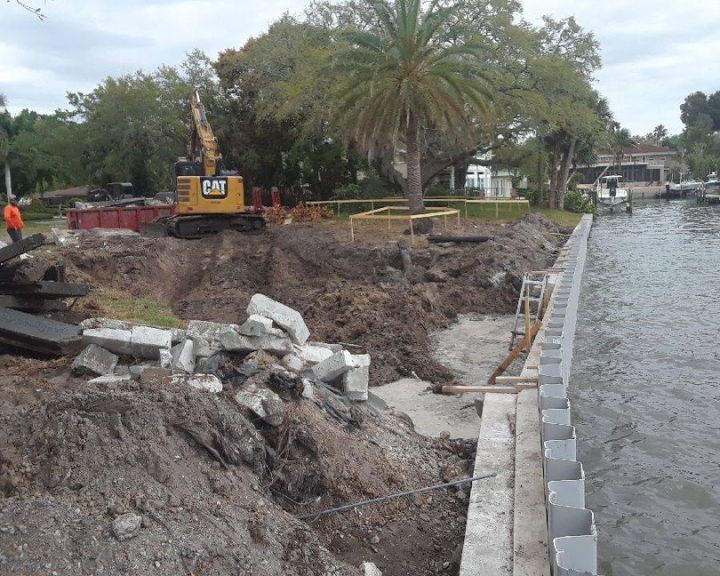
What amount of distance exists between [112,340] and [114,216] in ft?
68.0

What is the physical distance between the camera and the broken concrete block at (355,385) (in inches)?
308

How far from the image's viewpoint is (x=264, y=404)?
637cm

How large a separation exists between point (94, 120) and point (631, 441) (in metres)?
45.1

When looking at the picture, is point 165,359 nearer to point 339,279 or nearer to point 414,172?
point 339,279

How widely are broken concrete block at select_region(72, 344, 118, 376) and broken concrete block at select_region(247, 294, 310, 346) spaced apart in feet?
6.37

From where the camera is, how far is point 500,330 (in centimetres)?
1384

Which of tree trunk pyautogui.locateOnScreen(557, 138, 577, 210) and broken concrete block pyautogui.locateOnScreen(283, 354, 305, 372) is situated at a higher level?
tree trunk pyautogui.locateOnScreen(557, 138, 577, 210)

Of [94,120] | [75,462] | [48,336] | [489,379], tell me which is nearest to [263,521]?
[75,462]

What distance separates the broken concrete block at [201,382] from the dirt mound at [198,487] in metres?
0.34

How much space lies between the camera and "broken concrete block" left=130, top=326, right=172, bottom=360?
8070mm

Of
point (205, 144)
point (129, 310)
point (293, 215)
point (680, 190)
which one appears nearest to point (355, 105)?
point (205, 144)

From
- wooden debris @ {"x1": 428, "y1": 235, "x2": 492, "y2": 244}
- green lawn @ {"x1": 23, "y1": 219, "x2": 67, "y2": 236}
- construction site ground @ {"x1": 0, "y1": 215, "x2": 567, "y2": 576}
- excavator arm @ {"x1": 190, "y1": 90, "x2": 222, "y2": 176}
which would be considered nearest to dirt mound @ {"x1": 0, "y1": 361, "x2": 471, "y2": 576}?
construction site ground @ {"x1": 0, "y1": 215, "x2": 567, "y2": 576}

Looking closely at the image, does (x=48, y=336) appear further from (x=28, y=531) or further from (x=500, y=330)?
(x=500, y=330)

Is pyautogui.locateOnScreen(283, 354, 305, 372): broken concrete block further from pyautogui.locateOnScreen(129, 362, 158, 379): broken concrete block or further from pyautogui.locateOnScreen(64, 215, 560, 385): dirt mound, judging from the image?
pyautogui.locateOnScreen(64, 215, 560, 385): dirt mound
